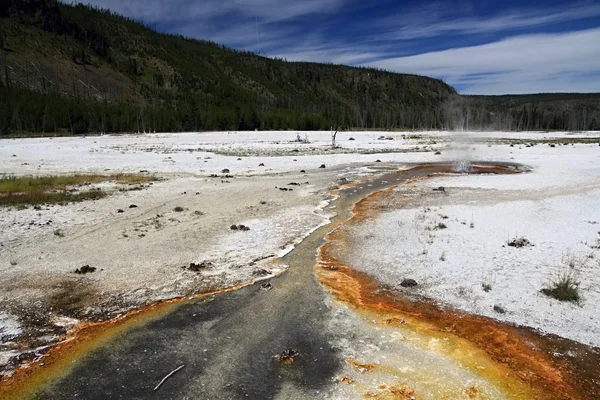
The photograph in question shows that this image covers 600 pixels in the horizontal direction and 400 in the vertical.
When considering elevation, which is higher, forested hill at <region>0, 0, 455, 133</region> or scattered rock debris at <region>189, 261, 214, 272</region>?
forested hill at <region>0, 0, 455, 133</region>

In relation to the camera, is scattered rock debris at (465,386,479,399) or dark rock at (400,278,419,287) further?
dark rock at (400,278,419,287)

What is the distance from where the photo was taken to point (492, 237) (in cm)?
1216

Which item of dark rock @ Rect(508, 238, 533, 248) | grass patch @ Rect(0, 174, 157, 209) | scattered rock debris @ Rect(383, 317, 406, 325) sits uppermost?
grass patch @ Rect(0, 174, 157, 209)

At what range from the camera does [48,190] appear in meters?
19.7

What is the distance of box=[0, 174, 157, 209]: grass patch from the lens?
16891mm

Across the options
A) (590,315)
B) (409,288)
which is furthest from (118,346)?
(590,315)

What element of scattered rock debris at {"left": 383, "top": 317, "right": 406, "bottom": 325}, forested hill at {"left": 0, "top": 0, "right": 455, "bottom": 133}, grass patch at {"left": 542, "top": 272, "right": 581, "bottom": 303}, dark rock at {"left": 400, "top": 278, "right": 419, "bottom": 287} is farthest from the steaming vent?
forested hill at {"left": 0, "top": 0, "right": 455, "bottom": 133}

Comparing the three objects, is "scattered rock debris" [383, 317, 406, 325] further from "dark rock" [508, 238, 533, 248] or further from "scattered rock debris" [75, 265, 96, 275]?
"scattered rock debris" [75, 265, 96, 275]

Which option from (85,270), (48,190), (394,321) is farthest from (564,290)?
(48,190)

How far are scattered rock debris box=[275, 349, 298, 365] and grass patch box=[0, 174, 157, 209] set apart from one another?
13.8 meters

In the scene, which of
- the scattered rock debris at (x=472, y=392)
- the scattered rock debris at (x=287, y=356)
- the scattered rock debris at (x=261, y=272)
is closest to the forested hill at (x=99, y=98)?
the scattered rock debris at (x=261, y=272)

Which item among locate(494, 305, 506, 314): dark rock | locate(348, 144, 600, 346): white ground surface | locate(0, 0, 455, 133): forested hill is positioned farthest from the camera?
locate(0, 0, 455, 133): forested hill

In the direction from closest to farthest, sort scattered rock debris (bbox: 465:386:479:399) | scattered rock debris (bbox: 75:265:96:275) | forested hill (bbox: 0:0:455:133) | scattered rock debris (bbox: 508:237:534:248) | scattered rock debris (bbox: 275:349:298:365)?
1. scattered rock debris (bbox: 465:386:479:399)
2. scattered rock debris (bbox: 275:349:298:365)
3. scattered rock debris (bbox: 75:265:96:275)
4. scattered rock debris (bbox: 508:237:534:248)
5. forested hill (bbox: 0:0:455:133)

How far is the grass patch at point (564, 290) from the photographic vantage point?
26.6ft
